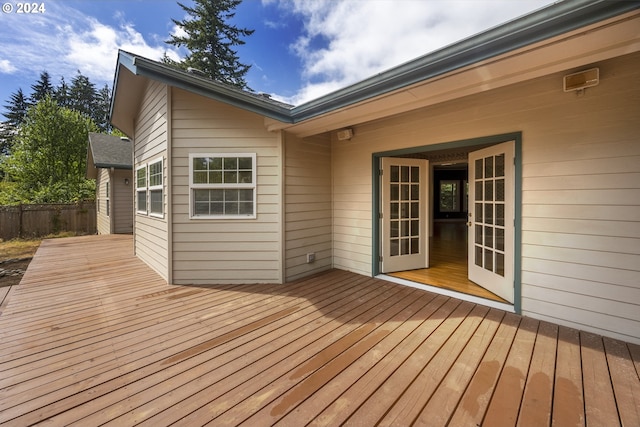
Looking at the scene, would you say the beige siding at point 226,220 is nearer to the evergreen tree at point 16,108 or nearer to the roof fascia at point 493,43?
the roof fascia at point 493,43

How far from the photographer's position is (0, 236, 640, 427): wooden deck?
1.53m

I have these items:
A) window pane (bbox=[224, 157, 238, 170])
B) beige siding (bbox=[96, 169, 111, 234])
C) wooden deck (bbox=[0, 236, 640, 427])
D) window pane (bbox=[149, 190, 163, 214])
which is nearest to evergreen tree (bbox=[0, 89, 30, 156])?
beige siding (bbox=[96, 169, 111, 234])

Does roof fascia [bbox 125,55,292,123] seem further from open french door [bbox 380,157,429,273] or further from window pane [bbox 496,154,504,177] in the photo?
window pane [bbox 496,154,504,177]

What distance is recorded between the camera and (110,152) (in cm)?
934

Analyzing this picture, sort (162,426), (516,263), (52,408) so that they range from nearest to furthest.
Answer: (162,426) → (52,408) → (516,263)

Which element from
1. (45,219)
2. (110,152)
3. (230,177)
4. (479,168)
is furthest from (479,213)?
(45,219)

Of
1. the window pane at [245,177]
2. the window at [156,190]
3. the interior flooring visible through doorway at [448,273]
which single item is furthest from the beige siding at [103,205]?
the interior flooring visible through doorway at [448,273]

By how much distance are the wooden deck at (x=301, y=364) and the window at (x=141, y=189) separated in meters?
2.34

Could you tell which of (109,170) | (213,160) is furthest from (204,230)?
(109,170)

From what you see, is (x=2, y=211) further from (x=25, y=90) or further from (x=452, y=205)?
(x=25, y=90)

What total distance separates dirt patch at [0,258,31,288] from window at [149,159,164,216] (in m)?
A: 2.63

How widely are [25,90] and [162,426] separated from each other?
3774 cm

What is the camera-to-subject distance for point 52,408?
1.58m

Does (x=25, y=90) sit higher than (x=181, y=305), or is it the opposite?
(x=25, y=90)
